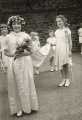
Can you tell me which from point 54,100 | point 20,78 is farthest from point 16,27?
point 54,100

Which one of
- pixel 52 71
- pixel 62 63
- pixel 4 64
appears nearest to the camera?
pixel 62 63

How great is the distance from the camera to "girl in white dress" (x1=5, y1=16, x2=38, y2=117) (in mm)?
4266

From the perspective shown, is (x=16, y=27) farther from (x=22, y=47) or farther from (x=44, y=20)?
(x=44, y=20)

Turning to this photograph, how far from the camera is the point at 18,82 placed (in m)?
4.29

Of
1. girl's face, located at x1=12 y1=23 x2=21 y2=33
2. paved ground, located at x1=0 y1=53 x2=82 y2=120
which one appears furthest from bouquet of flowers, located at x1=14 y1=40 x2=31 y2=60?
paved ground, located at x1=0 y1=53 x2=82 y2=120

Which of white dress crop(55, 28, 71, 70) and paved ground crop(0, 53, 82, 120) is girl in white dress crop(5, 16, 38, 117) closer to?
paved ground crop(0, 53, 82, 120)

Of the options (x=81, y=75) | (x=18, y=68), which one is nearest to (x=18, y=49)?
(x=18, y=68)

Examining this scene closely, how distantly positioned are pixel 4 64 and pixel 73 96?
222cm

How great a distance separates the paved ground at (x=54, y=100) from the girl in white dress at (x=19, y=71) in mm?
291

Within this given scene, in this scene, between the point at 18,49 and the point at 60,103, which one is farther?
the point at 60,103

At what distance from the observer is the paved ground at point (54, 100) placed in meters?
4.38

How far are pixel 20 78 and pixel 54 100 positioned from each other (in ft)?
4.12

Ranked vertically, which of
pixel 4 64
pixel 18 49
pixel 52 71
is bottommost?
pixel 52 71

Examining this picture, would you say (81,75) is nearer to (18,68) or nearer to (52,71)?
(52,71)
